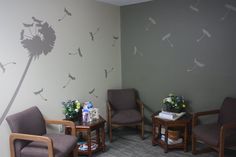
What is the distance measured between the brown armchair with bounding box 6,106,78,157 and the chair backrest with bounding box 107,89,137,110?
1.36 m

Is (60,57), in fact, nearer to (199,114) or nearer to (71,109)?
(71,109)

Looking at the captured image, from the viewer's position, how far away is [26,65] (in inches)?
114

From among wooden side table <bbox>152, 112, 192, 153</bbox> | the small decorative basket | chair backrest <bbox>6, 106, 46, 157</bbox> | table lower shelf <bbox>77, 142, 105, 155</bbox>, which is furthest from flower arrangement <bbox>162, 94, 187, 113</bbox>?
chair backrest <bbox>6, 106, 46, 157</bbox>

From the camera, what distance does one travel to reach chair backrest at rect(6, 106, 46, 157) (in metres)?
2.55

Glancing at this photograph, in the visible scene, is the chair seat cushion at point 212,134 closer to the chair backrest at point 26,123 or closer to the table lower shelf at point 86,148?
the table lower shelf at point 86,148

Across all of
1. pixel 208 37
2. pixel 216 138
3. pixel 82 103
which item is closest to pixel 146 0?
pixel 208 37

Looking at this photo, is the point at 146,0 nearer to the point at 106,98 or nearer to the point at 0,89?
the point at 106,98

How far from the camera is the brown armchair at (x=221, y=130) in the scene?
268 cm

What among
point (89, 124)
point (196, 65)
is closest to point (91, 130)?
point (89, 124)

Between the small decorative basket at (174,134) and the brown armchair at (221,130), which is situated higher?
the brown armchair at (221,130)

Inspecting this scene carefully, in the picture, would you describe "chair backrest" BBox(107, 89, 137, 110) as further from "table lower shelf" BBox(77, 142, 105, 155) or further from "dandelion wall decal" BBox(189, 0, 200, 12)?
"dandelion wall decal" BBox(189, 0, 200, 12)

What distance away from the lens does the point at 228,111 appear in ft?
10.2

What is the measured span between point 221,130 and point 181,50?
1491mm

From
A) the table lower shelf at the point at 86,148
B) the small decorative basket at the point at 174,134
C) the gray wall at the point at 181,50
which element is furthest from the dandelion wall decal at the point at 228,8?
the table lower shelf at the point at 86,148
